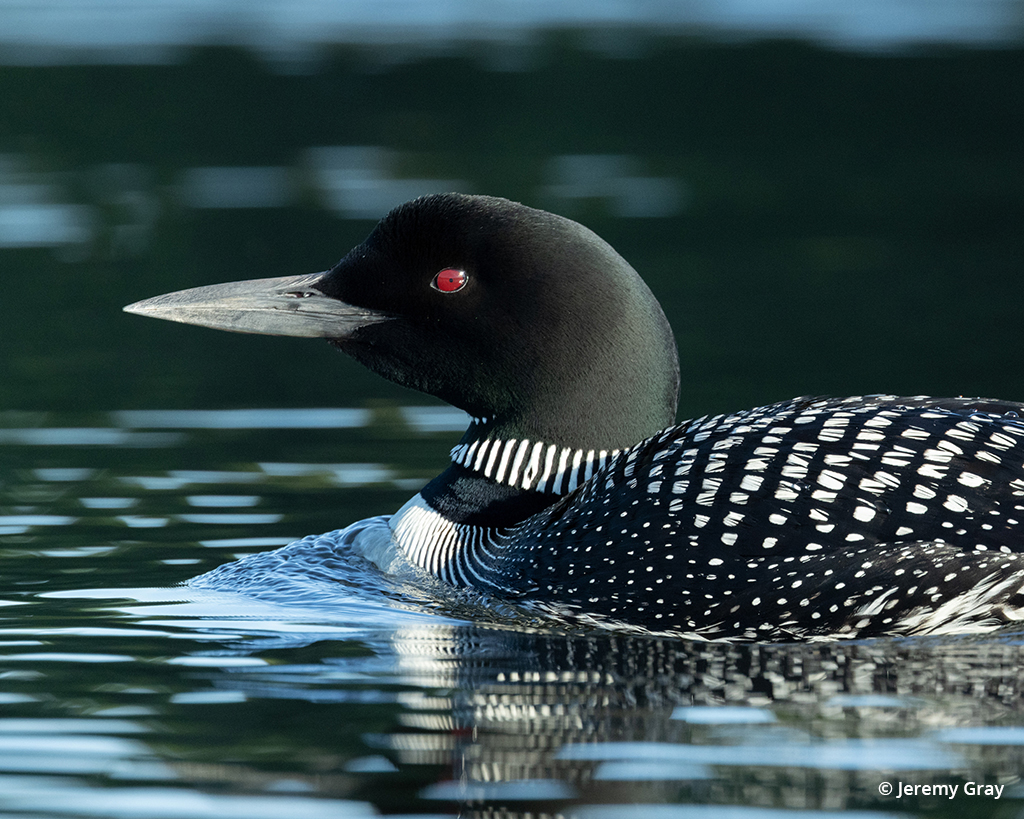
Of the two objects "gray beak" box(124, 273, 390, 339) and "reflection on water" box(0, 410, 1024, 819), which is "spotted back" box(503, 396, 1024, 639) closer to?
"reflection on water" box(0, 410, 1024, 819)

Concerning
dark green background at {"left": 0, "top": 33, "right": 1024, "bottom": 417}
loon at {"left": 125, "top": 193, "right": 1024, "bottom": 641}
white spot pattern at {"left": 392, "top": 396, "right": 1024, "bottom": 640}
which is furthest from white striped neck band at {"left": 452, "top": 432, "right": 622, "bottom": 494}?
dark green background at {"left": 0, "top": 33, "right": 1024, "bottom": 417}

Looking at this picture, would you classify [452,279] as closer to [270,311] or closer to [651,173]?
[270,311]

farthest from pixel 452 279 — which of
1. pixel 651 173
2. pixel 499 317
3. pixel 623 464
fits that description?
pixel 651 173

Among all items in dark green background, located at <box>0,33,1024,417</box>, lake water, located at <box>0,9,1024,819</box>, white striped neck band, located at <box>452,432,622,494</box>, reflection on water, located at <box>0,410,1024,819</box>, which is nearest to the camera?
reflection on water, located at <box>0,410,1024,819</box>

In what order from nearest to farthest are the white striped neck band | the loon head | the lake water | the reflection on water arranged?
the reflection on water
the lake water
the loon head
the white striped neck band

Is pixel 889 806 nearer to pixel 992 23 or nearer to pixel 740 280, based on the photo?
pixel 740 280

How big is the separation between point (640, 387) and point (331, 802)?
6.70ft

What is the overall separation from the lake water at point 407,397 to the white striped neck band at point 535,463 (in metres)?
0.46

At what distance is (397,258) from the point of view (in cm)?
528

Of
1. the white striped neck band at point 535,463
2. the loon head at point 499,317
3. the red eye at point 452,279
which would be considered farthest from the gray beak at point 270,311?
the white striped neck band at point 535,463

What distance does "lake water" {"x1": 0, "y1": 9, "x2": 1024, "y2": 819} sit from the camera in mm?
3633

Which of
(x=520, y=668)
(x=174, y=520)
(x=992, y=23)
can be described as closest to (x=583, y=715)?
(x=520, y=668)

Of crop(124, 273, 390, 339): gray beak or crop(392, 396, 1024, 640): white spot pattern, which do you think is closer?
crop(392, 396, 1024, 640): white spot pattern

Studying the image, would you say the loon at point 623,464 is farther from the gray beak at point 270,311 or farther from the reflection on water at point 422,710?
the reflection on water at point 422,710
